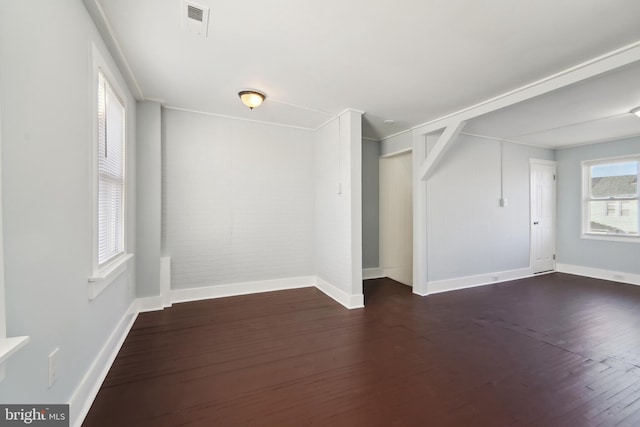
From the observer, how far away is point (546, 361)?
2.38 m

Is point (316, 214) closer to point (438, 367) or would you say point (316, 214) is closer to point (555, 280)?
point (438, 367)

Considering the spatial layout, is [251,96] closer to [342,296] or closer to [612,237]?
[342,296]

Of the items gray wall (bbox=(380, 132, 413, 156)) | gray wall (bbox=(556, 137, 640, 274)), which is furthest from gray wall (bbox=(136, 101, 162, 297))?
gray wall (bbox=(556, 137, 640, 274))

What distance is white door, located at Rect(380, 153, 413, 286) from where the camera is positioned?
16.5 ft

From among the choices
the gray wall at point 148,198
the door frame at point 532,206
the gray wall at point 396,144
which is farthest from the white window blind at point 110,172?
the door frame at point 532,206

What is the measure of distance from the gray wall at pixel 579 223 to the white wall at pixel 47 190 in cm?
753

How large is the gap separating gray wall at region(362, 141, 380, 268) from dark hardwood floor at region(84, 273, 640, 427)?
143 cm

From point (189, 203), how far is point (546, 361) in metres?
4.28

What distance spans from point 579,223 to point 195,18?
717cm

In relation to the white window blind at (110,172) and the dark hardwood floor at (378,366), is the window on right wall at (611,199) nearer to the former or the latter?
the dark hardwood floor at (378,366)

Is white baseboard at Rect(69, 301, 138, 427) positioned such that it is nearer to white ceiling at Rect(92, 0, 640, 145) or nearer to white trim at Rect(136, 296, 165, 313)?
white trim at Rect(136, 296, 165, 313)

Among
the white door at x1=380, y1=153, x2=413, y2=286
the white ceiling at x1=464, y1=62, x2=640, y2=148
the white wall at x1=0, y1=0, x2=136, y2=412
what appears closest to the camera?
the white wall at x1=0, y1=0, x2=136, y2=412

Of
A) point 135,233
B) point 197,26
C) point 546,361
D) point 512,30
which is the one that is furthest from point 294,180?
point 546,361

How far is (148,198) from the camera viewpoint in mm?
3410
